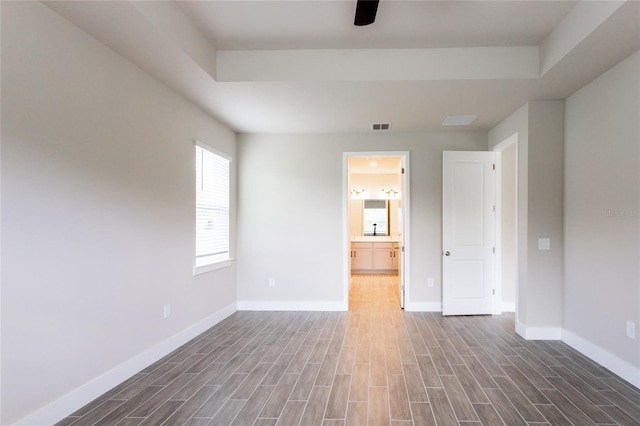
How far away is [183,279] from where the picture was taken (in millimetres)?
3711

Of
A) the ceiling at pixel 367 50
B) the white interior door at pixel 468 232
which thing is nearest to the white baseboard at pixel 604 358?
the white interior door at pixel 468 232

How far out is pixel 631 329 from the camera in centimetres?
281

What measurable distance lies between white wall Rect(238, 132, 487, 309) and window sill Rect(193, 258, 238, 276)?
45cm

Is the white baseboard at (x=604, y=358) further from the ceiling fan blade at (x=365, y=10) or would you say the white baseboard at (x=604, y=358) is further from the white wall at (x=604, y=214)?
the ceiling fan blade at (x=365, y=10)

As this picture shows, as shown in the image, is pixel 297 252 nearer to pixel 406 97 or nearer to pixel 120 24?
pixel 406 97

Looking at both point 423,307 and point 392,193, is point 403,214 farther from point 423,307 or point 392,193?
point 392,193

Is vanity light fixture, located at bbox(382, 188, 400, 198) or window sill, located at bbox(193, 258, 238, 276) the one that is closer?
window sill, located at bbox(193, 258, 238, 276)

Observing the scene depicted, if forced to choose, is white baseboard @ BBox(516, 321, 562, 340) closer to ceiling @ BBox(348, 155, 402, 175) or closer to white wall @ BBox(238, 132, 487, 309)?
white wall @ BBox(238, 132, 487, 309)

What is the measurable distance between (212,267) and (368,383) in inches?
98.2

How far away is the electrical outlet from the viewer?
2783mm

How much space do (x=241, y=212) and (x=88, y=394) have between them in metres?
3.18

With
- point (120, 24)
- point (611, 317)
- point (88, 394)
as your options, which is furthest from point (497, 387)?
point (120, 24)

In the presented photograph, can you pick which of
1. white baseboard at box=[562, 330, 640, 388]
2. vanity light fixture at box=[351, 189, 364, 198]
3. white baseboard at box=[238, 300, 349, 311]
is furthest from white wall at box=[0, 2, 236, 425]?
vanity light fixture at box=[351, 189, 364, 198]

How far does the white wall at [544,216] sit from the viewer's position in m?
3.80
